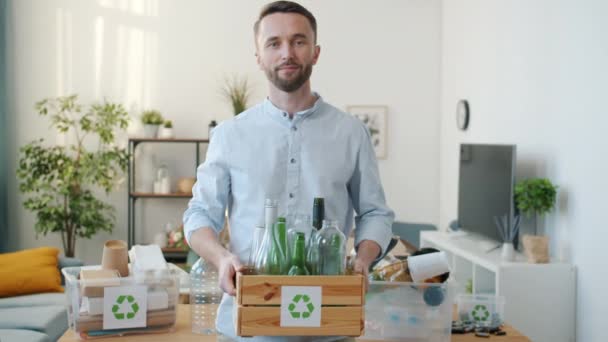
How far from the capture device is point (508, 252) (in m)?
4.05

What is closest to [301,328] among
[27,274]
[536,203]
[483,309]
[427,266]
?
[427,266]

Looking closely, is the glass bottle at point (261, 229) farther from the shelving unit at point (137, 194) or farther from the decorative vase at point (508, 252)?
the shelving unit at point (137, 194)

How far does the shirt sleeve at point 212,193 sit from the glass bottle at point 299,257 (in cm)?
29

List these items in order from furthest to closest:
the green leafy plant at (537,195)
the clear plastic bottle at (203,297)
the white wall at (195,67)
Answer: the white wall at (195,67), the green leafy plant at (537,195), the clear plastic bottle at (203,297)

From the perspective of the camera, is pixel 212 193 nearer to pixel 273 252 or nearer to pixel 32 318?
pixel 273 252

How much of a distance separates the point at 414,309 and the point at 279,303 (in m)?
0.93

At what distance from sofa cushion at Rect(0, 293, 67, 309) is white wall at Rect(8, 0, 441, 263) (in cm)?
220

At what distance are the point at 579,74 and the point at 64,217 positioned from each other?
4.38 metres

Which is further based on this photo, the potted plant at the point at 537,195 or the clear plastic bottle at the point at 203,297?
the potted plant at the point at 537,195

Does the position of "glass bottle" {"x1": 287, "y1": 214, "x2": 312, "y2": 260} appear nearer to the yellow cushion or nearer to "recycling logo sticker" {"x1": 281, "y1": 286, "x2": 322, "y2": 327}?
"recycling logo sticker" {"x1": 281, "y1": 286, "x2": 322, "y2": 327}

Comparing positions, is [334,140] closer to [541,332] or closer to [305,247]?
[305,247]

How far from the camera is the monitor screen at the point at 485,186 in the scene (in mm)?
4336

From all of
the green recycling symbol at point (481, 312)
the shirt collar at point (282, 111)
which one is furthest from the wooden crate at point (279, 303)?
the green recycling symbol at point (481, 312)

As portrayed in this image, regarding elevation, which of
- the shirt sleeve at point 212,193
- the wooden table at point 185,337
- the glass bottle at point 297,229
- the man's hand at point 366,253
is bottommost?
the wooden table at point 185,337
